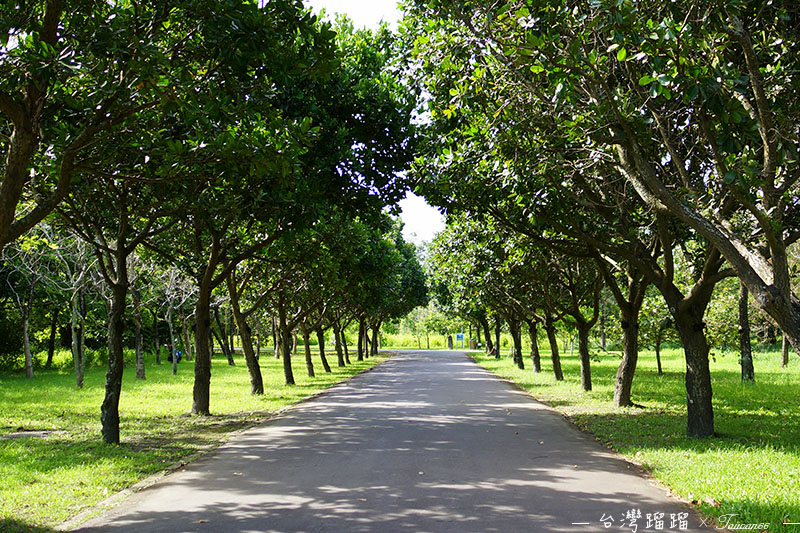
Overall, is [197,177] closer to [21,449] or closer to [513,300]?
[21,449]

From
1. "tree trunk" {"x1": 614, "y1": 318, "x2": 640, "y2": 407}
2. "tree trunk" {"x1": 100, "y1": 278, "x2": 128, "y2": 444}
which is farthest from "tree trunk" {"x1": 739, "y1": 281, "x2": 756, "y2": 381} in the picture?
"tree trunk" {"x1": 100, "y1": 278, "x2": 128, "y2": 444}

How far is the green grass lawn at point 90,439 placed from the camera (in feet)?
20.9

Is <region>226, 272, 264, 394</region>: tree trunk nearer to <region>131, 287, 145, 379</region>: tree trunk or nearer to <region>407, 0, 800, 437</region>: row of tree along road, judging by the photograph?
<region>131, 287, 145, 379</region>: tree trunk

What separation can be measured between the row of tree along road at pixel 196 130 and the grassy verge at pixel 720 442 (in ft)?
18.5

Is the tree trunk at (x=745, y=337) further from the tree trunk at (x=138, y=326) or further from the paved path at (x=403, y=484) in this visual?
the tree trunk at (x=138, y=326)

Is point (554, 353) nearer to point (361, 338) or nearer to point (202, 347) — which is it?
point (202, 347)

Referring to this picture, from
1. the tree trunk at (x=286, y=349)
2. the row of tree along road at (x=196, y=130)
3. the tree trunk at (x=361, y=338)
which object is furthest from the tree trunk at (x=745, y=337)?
the tree trunk at (x=361, y=338)

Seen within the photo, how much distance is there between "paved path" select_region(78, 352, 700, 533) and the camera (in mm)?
5430

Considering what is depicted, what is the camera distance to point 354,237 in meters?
17.6

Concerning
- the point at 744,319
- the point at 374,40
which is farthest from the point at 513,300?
the point at 374,40

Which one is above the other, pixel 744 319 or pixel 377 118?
pixel 377 118

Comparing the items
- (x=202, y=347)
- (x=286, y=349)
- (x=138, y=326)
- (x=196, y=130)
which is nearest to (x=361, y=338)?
(x=138, y=326)

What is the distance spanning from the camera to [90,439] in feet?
32.8

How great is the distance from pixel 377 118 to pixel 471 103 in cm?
203
